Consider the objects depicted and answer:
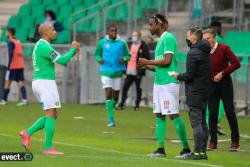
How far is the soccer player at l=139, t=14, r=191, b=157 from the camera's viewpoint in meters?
14.8

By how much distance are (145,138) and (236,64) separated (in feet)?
8.83

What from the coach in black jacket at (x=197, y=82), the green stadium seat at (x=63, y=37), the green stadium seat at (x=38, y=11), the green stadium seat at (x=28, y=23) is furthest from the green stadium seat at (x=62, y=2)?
the coach in black jacket at (x=197, y=82)

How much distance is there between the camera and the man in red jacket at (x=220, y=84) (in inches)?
656

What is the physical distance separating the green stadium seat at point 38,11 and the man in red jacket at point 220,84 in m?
20.1

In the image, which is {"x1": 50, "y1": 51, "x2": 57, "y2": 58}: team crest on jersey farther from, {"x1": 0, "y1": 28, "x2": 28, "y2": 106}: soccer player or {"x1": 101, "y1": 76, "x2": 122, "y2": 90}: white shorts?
{"x1": 0, "y1": 28, "x2": 28, "y2": 106}: soccer player

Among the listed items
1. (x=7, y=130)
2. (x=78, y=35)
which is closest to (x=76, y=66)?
(x=78, y=35)

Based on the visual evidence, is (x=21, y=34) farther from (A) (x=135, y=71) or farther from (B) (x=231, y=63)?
(B) (x=231, y=63)

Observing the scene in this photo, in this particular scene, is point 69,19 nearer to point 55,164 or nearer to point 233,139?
point 233,139

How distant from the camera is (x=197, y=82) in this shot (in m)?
14.5

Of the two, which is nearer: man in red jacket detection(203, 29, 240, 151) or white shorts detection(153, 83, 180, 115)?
white shorts detection(153, 83, 180, 115)

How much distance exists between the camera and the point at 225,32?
30938 mm

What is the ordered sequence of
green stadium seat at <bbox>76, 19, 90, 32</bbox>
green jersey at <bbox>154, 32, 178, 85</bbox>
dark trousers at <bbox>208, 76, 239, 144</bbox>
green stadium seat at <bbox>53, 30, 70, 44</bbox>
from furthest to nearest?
green stadium seat at <bbox>53, 30, 70, 44</bbox> → green stadium seat at <bbox>76, 19, 90, 32</bbox> → dark trousers at <bbox>208, 76, 239, 144</bbox> → green jersey at <bbox>154, 32, 178, 85</bbox>

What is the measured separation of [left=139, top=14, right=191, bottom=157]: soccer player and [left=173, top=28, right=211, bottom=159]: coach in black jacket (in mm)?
302

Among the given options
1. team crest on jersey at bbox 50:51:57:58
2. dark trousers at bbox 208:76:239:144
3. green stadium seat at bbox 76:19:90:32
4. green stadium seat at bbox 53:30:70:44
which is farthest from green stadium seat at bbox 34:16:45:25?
team crest on jersey at bbox 50:51:57:58
